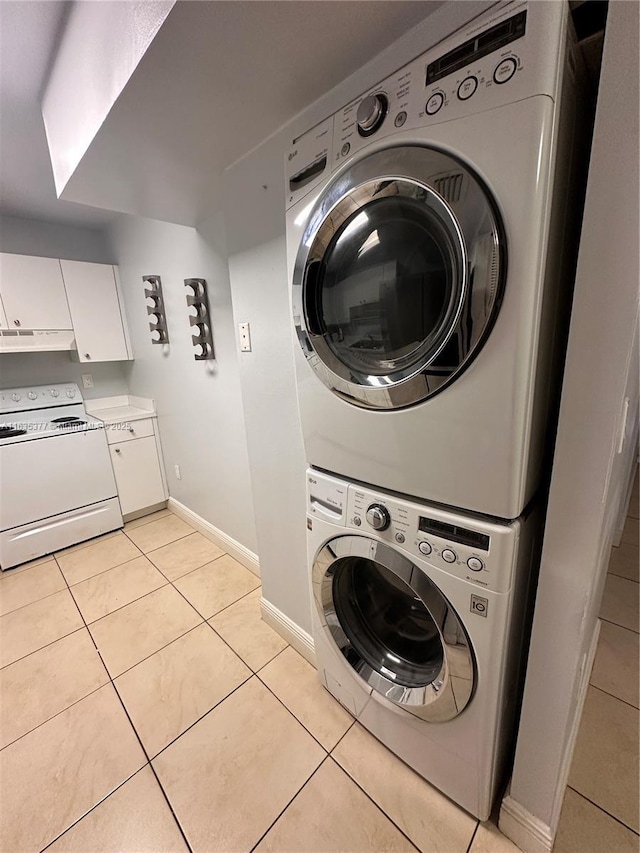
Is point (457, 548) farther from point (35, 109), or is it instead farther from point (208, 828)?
point (35, 109)

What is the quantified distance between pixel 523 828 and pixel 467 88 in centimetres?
169

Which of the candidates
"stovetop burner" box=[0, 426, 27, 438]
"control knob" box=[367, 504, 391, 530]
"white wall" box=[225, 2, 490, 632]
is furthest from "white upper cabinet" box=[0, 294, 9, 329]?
"control knob" box=[367, 504, 391, 530]

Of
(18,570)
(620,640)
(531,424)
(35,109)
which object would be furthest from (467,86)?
(18,570)

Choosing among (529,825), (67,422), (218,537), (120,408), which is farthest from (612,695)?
(120,408)

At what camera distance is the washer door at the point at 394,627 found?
794mm

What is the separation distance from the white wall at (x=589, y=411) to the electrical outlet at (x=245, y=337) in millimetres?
1022

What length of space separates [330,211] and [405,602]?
1118mm

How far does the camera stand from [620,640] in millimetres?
1464

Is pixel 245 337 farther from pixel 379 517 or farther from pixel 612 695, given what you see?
pixel 612 695

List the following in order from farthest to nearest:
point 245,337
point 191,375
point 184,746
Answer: point 191,375 < point 245,337 < point 184,746

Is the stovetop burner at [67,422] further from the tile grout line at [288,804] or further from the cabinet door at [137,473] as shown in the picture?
the tile grout line at [288,804]

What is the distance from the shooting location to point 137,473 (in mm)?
2627

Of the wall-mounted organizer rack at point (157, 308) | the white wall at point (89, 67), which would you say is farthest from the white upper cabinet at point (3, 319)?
the white wall at point (89, 67)

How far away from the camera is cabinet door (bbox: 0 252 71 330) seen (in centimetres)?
221
